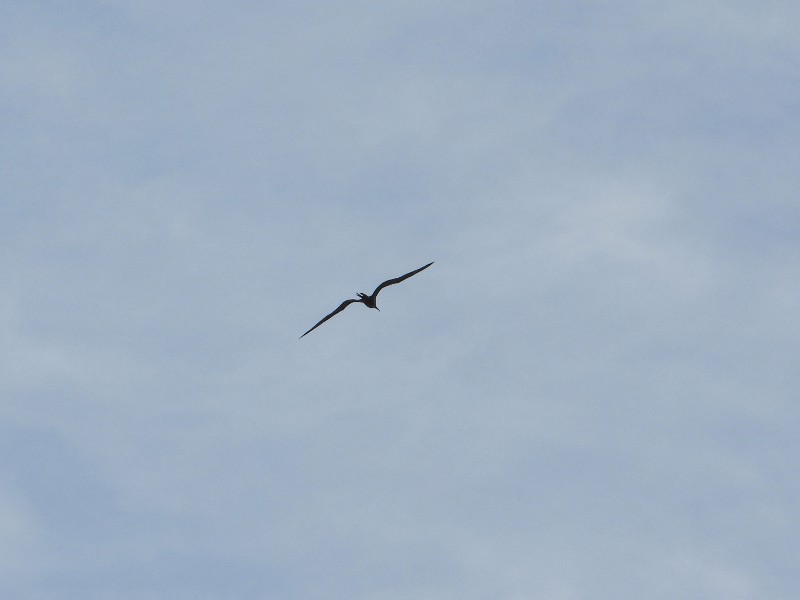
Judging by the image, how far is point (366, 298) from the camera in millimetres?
55219
